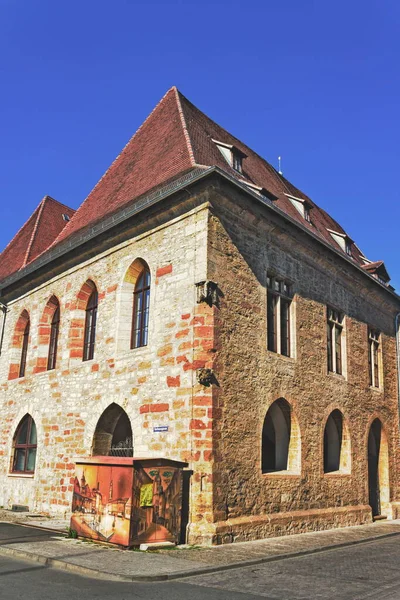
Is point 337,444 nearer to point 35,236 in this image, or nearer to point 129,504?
point 129,504

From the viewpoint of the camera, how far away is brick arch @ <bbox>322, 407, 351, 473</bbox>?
15245 millimetres

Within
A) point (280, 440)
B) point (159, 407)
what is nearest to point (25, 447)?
point (159, 407)

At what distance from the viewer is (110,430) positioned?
13258mm

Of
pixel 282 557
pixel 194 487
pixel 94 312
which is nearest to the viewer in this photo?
pixel 282 557

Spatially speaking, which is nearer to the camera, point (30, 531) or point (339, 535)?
point (30, 531)

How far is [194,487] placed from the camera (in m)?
10.3

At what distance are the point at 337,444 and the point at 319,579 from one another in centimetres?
820

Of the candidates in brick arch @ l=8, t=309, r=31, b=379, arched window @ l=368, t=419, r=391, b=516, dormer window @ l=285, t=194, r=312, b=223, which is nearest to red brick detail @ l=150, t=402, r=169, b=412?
brick arch @ l=8, t=309, r=31, b=379

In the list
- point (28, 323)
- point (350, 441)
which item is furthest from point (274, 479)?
point (28, 323)

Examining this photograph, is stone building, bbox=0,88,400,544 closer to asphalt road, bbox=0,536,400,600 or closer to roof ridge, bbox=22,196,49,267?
roof ridge, bbox=22,196,49,267

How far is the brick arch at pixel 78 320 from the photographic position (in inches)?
575

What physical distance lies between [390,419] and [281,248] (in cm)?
789

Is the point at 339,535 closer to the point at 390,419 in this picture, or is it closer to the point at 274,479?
the point at 274,479

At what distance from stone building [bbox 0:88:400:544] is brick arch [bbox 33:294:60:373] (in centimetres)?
5
